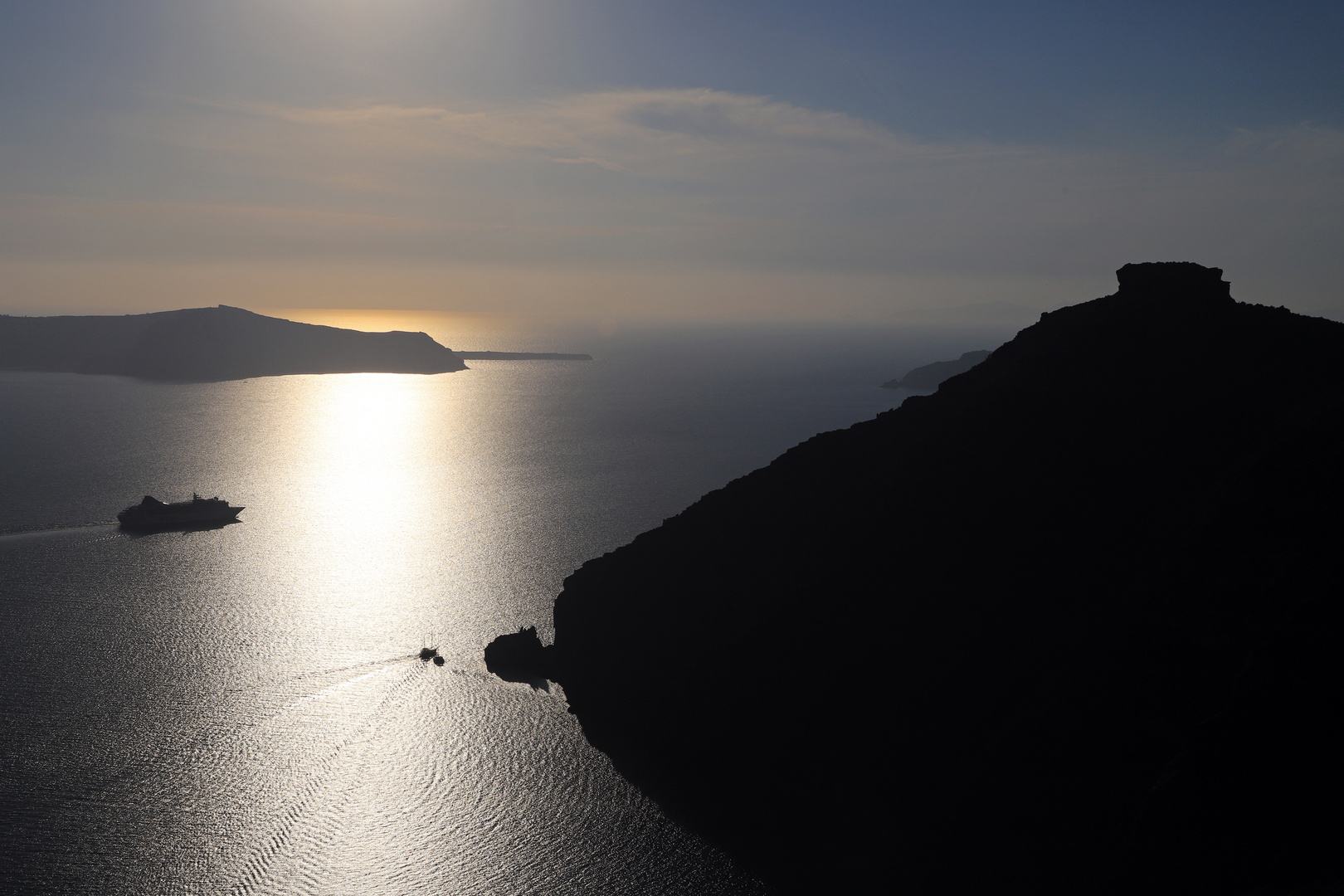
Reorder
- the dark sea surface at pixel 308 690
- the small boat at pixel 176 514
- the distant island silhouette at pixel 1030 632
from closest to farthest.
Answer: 1. the distant island silhouette at pixel 1030 632
2. the dark sea surface at pixel 308 690
3. the small boat at pixel 176 514

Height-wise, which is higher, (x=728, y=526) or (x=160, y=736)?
(x=728, y=526)

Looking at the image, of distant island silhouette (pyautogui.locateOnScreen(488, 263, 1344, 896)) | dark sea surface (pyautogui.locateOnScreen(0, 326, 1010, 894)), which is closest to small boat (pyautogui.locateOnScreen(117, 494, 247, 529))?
dark sea surface (pyautogui.locateOnScreen(0, 326, 1010, 894))

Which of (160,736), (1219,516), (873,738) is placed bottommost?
(160,736)

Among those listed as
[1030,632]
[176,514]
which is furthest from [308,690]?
[176,514]

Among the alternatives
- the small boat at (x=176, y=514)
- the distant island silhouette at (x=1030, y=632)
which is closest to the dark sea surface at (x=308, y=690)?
the small boat at (x=176, y=514)

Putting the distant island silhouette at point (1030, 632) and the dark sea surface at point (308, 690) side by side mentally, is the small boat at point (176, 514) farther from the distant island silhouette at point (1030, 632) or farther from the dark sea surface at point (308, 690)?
the distant island silhouette at point (1030, 632)

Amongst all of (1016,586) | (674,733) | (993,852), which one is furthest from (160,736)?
(1016,586)

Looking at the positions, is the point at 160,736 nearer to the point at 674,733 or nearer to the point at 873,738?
the point at 674,733
